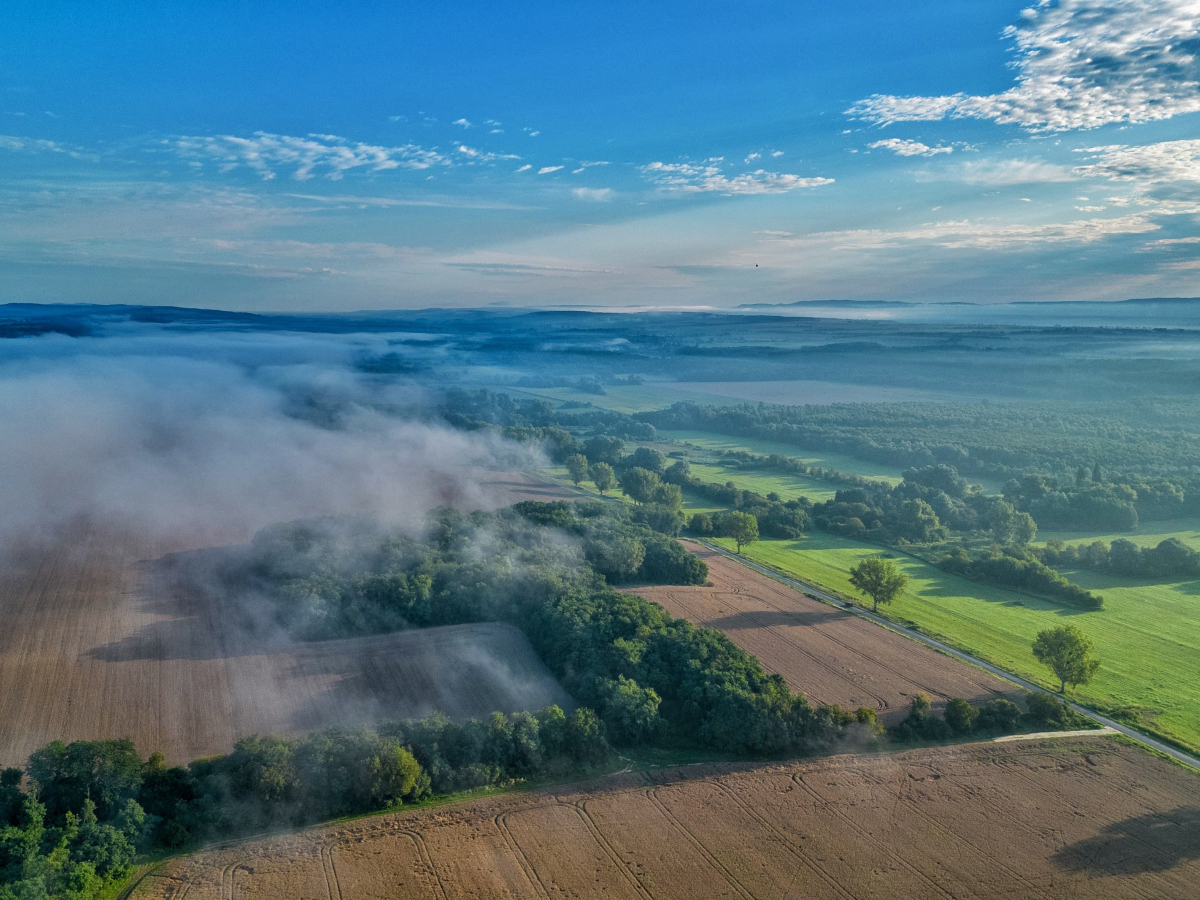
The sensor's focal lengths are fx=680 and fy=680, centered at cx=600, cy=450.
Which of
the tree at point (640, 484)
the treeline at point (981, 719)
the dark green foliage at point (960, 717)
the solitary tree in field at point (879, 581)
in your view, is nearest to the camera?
the treeline at point (981, 719)

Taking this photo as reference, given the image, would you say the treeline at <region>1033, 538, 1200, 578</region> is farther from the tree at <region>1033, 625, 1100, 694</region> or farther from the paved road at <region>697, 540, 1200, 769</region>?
the tree at <region>1033, 625, 1100, 694</region>

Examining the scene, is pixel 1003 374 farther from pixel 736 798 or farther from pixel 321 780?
pixel 321 780

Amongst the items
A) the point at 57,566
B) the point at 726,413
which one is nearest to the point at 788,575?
the point at 57,566

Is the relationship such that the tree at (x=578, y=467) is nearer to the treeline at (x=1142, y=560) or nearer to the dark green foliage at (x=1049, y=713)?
the treeline at (x=1142, y=560)

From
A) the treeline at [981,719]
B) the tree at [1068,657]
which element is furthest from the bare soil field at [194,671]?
the tree at [1068,657]

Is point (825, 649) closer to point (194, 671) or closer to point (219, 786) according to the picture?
point (219, 786)

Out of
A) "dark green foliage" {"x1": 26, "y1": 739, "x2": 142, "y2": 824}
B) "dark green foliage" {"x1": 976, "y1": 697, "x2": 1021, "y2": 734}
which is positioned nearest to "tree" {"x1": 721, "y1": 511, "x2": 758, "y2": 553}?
"dark green foliage" {"x1": 976, "y1": 697, "x2": 1021, "y2": 734}

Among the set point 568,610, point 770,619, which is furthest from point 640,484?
point 568,610
